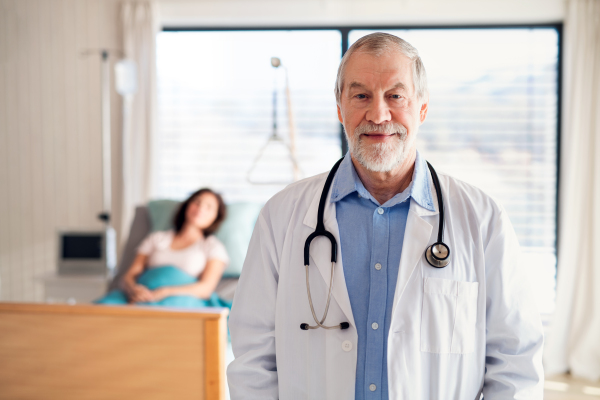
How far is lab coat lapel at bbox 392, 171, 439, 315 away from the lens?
1.11 meters

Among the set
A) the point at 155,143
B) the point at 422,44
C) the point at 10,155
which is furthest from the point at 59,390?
the point at 422,44

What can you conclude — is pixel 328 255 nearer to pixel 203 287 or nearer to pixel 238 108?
pixel 203 287

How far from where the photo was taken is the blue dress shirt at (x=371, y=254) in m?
1.09

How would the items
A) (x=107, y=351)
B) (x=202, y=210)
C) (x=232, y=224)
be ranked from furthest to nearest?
(x=232, y=224), (x=202, y=210), (x=107, y=351)

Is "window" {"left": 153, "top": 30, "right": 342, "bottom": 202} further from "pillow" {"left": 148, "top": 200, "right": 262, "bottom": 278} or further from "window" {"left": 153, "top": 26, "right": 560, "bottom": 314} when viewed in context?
"pillow" {"left": 148, "top": 200, "right": 262, "bottom": 278}

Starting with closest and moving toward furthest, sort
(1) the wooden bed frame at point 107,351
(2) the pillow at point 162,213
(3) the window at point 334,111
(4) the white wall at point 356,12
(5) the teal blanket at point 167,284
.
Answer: (1) the wooden bed frame at point 107,351 → (5) the teal blanket at point 167,284 → (2) the pillow at point 162,213 → (4) the white wall at point 356,12 → (3) the window at point 334,111

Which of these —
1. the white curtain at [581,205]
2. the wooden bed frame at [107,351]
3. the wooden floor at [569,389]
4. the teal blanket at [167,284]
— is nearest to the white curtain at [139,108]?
the teal blanket at [167,284]

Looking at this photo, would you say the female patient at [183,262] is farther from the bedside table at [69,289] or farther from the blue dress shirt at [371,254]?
the blue dress shirt at [371,254]

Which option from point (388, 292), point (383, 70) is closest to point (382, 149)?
point (383, 70)

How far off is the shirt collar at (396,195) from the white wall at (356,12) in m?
2.46

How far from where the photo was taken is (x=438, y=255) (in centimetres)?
112

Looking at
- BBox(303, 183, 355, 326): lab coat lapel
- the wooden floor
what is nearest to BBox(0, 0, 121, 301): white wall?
BBox(303, 183, 355, 326): lab coat lapel

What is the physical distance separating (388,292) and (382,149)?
1.09ft

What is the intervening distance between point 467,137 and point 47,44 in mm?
3189
